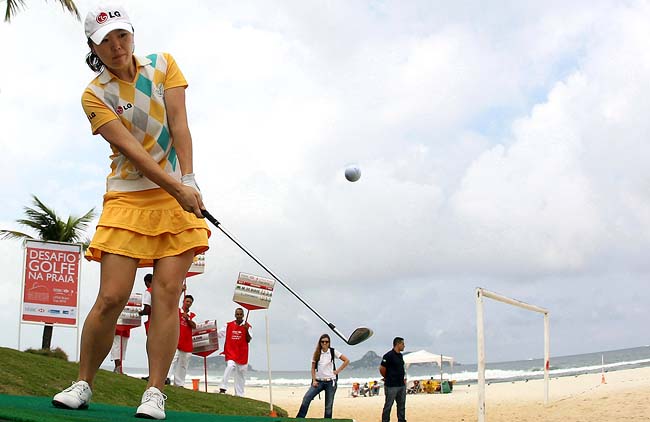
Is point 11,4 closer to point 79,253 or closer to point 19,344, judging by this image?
point 79,253

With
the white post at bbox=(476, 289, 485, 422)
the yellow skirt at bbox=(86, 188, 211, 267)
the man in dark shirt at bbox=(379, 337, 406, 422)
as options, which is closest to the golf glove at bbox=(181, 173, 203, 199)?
the yellow skirt at bbox=(86, 188, 211, 267)

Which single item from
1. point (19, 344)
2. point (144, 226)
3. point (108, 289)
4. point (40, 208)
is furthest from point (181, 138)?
point (40, 208)

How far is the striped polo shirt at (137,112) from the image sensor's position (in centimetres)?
446

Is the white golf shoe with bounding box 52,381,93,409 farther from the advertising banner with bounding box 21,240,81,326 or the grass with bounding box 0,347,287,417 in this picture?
the advertising banner with bounding box 21,240,81,326

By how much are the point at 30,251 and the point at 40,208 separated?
7.01 metres

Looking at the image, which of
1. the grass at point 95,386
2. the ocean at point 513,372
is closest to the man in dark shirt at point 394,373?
the grass at point 95,386

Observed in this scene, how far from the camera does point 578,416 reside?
58.3 ft

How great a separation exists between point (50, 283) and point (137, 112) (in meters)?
16.0

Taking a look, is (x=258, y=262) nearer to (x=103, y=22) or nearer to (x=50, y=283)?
(x=103, y=22)

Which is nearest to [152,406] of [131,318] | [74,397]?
[74,397]

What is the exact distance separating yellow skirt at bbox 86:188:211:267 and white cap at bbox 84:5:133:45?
0.83 metres

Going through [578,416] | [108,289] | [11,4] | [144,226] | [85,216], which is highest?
[11,4]

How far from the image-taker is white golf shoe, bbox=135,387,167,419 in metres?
4.20

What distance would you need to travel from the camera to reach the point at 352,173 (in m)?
18.0
